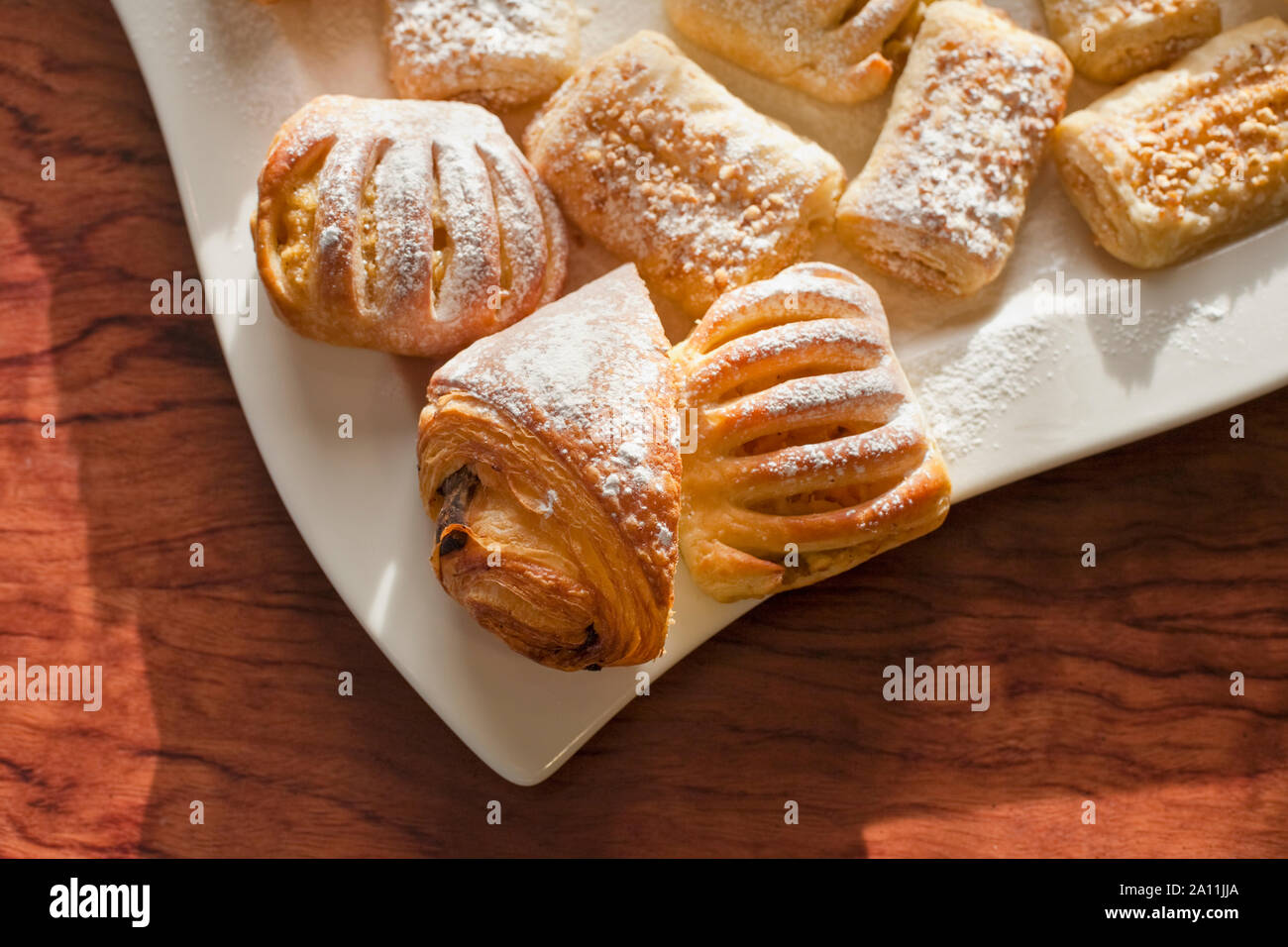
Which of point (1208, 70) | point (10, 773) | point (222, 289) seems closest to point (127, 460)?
point (222, 289)

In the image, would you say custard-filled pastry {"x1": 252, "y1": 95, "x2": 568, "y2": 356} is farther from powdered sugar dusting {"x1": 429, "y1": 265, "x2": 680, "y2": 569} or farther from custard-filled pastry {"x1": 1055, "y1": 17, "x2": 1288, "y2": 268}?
custard-filled pastry {"x1": 1055, "y1": 17, "x2": 1288, "y2": 268}

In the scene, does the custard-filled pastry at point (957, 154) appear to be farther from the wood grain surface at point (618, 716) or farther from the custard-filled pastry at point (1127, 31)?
the wood grain surface at point (618, 716)

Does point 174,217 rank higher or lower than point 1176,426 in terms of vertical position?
higher

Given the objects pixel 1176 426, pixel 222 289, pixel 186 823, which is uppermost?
pixel 222 289

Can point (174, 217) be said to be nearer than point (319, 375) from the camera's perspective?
No

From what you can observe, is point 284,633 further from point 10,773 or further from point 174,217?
point 174,217

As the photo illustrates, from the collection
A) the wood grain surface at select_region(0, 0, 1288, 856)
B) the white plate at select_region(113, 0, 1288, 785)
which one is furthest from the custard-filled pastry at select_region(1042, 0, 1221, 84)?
the wood grain surface at select_region(0, 0, 1288, 856)

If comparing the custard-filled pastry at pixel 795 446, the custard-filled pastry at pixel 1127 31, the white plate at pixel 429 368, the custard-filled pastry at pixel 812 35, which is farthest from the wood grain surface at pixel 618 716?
the custard-filled pastry at pixel 812 35
